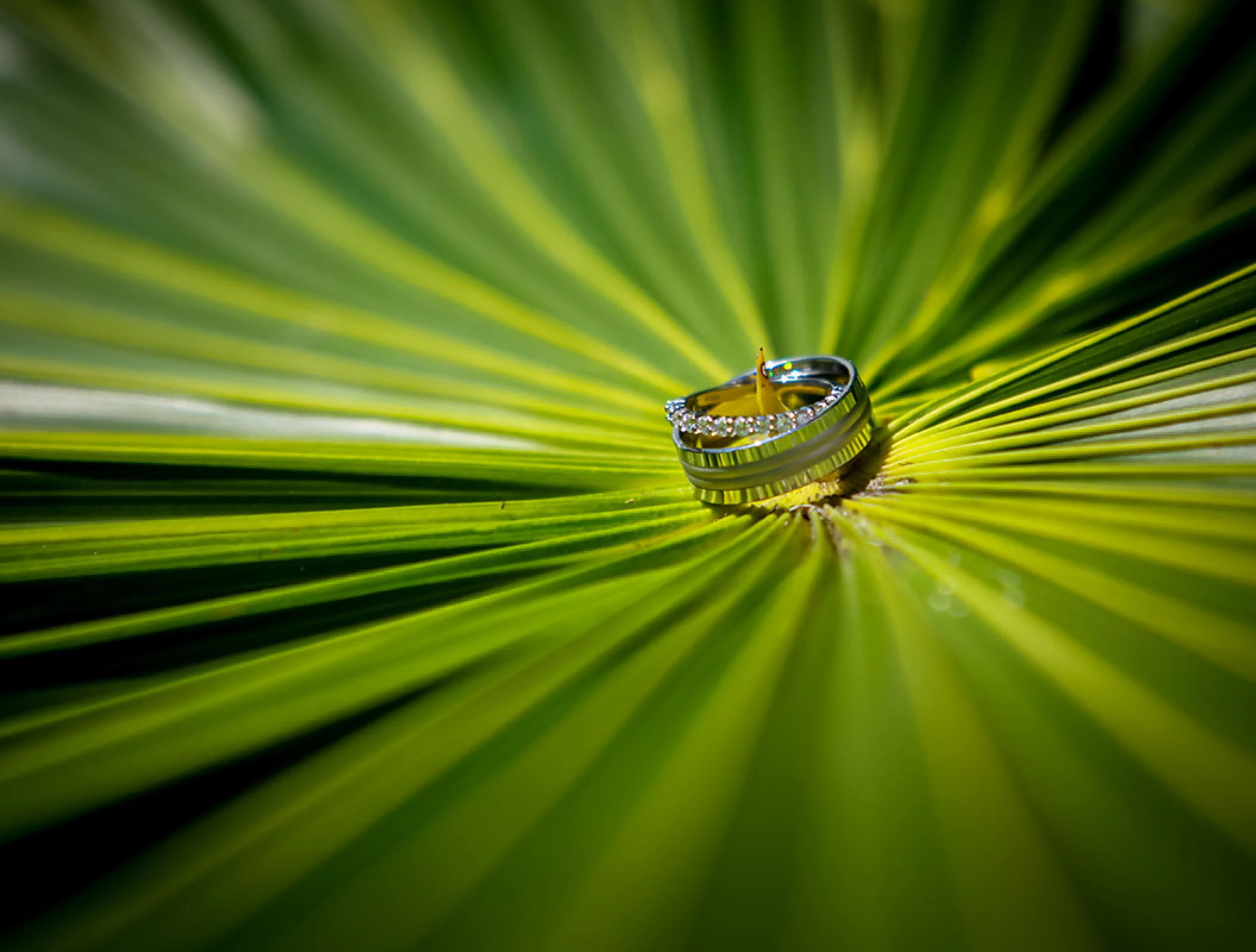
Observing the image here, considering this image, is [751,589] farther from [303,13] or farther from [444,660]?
[303,13]

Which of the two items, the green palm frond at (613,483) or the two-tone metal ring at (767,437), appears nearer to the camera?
the green palm frond at (613,483)

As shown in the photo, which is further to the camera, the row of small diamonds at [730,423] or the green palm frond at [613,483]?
the row of small diamonds at [730,423]

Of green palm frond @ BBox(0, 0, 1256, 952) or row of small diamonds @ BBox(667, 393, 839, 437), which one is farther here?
row of small diamonds @ BBox(667, 393, 839, 437)

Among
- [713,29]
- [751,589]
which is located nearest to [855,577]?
→ [751,589]

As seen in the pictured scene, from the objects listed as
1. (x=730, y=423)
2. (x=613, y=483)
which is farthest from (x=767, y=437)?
(x=613, y=483)

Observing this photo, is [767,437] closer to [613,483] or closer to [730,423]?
[730,423]
